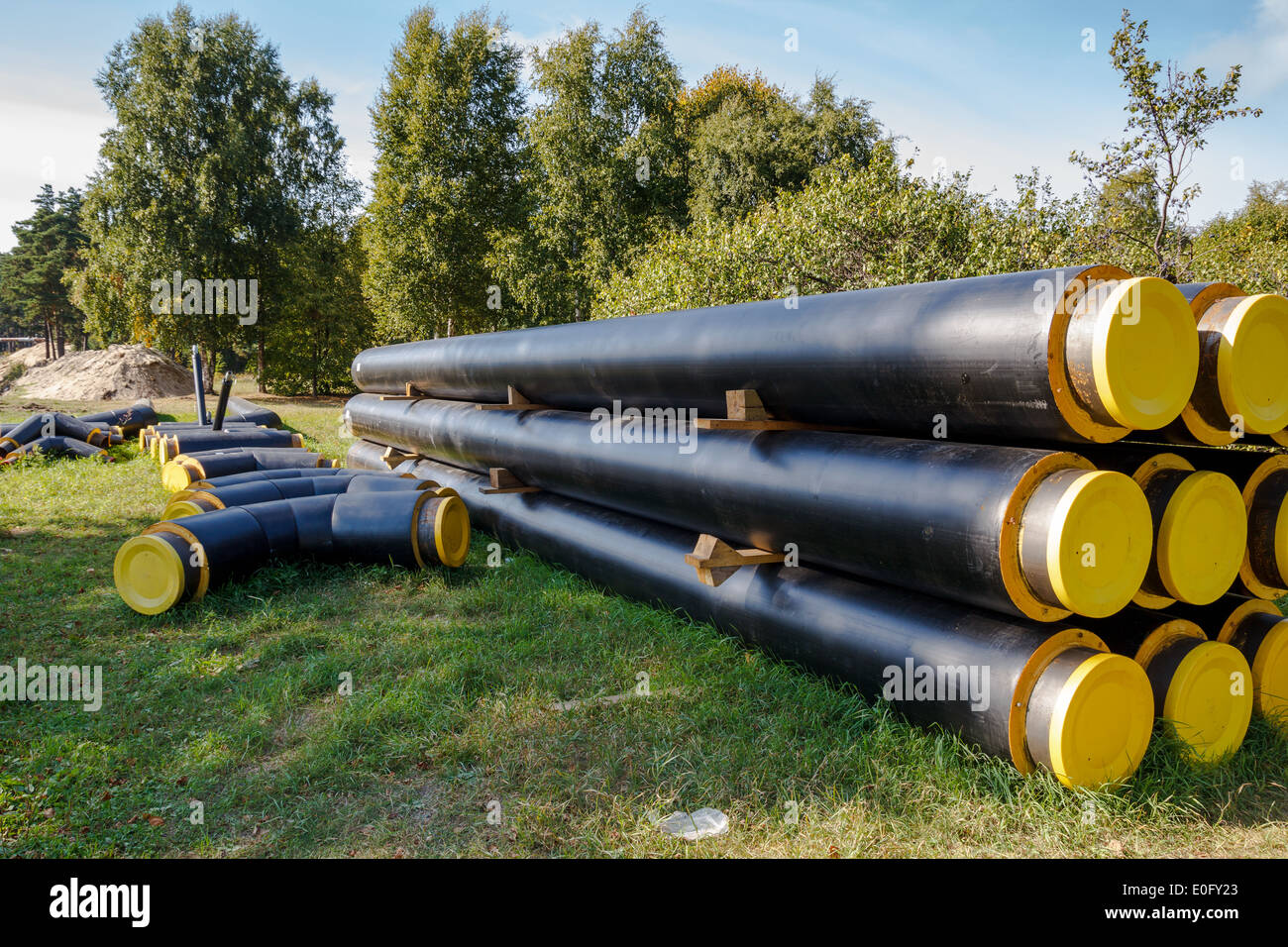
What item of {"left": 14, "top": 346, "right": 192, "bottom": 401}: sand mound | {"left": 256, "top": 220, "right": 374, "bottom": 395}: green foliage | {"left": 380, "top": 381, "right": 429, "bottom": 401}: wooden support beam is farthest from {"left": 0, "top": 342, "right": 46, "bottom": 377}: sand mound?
{"left": 380, "top": 381, "right": 429, "bottom": 401}: wooden support beam

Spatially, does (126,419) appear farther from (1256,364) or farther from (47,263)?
(47,263)

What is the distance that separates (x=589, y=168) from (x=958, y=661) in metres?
23.6

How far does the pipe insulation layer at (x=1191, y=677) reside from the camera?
2908 millimetres

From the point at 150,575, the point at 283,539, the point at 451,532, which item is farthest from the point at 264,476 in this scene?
the point at 451,532

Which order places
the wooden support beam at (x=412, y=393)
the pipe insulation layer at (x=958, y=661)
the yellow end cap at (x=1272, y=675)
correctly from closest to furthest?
the pipe insulation layer at (x=958, y=661)
the yellow end cap at (x=1272, y=675)
the wooden support beam at (x=412, y=393)

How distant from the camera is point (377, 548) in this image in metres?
5.84

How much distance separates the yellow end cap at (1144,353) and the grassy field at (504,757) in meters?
1.46

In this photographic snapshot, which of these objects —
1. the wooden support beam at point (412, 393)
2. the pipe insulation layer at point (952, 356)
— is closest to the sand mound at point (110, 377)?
the wooden support beam at point (412, 393)

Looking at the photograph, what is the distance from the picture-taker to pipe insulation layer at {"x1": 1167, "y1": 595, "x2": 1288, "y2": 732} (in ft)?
10.3

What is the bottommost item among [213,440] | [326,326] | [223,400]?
[213,440]

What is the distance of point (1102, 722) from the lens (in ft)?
8.86

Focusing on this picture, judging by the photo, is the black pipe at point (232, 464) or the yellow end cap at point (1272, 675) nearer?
the yellow end cap at point (1272, 675)

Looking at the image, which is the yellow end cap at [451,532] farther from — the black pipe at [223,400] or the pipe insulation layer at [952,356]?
the black pipe at [223,400]

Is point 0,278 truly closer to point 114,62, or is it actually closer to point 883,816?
point 114,62
